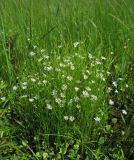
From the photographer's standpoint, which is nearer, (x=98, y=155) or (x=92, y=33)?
(x=98, y=155)

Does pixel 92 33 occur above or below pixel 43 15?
below

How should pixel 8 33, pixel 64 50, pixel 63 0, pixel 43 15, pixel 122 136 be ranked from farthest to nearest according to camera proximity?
pixel 63 0, pixel 43 15, pixel 8 33, pixel 64 50, pixel 122 136

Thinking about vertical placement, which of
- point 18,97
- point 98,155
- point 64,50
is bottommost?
point 98,155

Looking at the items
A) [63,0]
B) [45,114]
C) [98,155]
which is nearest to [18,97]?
[45,114]

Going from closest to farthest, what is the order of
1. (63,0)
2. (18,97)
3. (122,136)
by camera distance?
(122,136), (18,97), (63,0)

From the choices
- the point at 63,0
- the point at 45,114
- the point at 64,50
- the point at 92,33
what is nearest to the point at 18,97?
the point at 45,114

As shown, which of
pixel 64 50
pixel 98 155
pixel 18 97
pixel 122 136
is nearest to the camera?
pixel 98 155

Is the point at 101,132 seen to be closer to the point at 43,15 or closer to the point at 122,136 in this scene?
the point at 122,136

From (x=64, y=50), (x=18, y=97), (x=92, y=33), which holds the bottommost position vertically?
(x=18, y=97)

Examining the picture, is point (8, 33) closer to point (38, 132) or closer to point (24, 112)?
point (24, 112)
